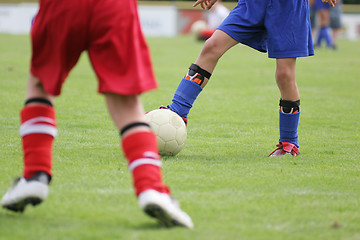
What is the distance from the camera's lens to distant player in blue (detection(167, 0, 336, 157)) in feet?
16.6

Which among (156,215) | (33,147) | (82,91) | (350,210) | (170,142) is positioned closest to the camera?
(156,215)

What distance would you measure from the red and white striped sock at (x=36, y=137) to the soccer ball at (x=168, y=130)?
1.69m

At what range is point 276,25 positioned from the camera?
199 inches

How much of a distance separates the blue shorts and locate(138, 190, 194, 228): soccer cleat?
245 centimetres

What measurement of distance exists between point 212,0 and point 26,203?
9.78ft

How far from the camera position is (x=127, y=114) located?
3078mm

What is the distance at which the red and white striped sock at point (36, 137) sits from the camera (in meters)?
3.18

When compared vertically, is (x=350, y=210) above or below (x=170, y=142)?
above

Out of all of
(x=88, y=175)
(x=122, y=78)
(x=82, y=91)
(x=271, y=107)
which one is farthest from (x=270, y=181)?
(x=82, y=91)

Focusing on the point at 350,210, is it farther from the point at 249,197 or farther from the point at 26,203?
the point at 26,203

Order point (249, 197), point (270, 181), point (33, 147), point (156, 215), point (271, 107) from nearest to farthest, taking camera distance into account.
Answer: point (156, 215) < point (33, 147) < point (249, 197) < point (270, 181) < point (271, 107)

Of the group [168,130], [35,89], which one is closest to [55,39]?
[35,89]

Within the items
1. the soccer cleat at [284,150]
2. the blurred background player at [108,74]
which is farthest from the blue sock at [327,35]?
the blurred background player at [108,74]

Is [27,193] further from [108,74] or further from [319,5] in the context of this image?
[319,5]
